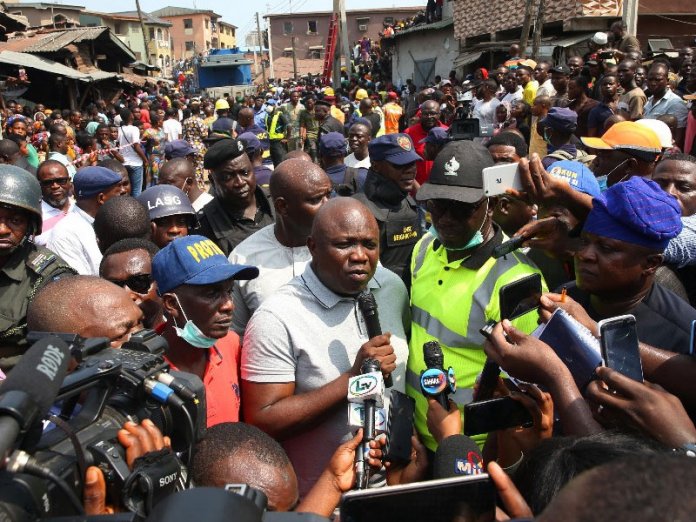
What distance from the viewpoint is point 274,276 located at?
3506 mm

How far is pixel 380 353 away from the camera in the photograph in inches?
96.0

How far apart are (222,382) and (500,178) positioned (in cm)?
138

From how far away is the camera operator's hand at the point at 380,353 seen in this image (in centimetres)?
243

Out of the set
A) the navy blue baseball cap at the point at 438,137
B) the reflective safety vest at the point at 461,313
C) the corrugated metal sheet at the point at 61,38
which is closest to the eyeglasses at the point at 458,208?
the reflective safety vest at the point at 461,313

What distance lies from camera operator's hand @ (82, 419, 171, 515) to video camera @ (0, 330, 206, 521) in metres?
0.02

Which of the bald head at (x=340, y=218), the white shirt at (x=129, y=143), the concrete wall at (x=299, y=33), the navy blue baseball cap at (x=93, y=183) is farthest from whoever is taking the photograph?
the concrete wall at (x=299, y=33)

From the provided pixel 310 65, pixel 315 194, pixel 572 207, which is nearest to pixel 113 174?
pixel 315 194

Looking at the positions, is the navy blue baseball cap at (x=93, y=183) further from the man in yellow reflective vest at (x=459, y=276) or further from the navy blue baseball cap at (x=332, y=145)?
the man in yellow reflective vest at (x=459, y=276)

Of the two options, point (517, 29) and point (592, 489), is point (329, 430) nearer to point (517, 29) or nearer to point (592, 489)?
point (592, 489)


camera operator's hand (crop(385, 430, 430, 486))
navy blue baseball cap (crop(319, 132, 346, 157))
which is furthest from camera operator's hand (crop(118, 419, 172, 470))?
navy blue baseball cap (crop(319, 132, 346, 157))

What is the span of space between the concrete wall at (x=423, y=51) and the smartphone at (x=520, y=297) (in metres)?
24.2

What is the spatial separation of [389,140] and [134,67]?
86.7 feet

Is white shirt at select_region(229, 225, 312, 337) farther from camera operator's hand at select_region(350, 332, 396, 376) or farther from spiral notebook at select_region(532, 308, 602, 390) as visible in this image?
spiral notebook at select_region(532, 308, 602, 390)

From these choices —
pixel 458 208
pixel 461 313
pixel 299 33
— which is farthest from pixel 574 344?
pixel 299 33
